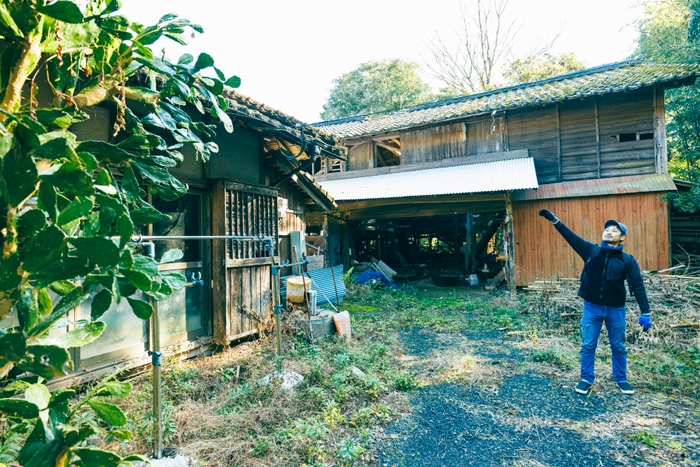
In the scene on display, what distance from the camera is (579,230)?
935 cm

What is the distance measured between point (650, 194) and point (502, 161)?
371 cm

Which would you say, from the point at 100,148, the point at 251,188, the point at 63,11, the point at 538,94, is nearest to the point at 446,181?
the point at 538,94

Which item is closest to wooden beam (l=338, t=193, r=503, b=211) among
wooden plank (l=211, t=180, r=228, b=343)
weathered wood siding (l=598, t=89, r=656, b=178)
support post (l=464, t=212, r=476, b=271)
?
support post (l=464, t=212, r=476, b=271)

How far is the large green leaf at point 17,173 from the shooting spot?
0.81m

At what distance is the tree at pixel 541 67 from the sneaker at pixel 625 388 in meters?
19.0

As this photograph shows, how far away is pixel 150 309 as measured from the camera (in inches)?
40.8

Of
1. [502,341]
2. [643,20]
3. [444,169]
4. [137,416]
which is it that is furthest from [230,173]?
[643,20]

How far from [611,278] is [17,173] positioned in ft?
15.4

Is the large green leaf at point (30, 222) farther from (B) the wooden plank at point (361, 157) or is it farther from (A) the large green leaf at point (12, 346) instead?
(B) the wooden plank at point (361, 157)

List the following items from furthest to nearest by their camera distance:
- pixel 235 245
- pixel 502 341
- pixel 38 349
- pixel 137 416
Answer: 1. pixel 502 341
2. pixel 235 245
3. pixel 137 416
4. pixel 38 349

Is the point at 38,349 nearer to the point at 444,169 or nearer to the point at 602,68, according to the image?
the point at 444,169

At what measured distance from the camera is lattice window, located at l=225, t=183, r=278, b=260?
15.5ft

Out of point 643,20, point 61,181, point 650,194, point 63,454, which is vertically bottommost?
point 63,454

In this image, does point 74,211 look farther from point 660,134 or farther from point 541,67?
point 541,67
